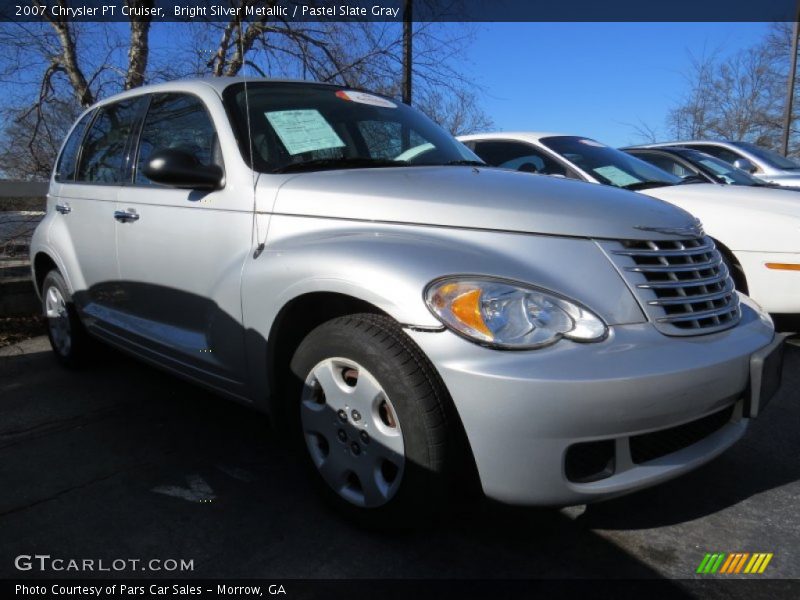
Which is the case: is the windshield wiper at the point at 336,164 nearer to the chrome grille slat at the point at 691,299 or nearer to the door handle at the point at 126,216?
the door handle at the point at 126,216

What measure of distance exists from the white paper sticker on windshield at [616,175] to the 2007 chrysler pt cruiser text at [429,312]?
91.0 inches

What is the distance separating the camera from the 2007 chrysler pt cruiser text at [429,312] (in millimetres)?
1920

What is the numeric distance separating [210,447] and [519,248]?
1867mm

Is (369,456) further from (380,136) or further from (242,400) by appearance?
(380,136)

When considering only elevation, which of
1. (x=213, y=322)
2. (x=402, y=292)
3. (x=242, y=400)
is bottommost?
(x=242, y=400)

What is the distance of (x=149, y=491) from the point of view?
8.78 feet

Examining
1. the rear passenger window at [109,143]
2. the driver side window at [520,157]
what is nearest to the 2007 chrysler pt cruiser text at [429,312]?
the rear passenger window at [109,143]

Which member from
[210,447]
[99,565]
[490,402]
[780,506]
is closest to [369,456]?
[490,402]

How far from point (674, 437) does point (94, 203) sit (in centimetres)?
326

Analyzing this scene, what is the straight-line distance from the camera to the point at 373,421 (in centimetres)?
216

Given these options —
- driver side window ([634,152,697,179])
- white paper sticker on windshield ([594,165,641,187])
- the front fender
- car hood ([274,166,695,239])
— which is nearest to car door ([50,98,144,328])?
car hood ([274,166,695,239])

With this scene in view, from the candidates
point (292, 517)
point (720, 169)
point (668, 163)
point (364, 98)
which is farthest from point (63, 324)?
point (720, 169)

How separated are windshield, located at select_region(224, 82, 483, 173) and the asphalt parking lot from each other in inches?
54.9

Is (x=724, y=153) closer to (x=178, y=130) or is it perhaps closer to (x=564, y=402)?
(x=178, y=130)
